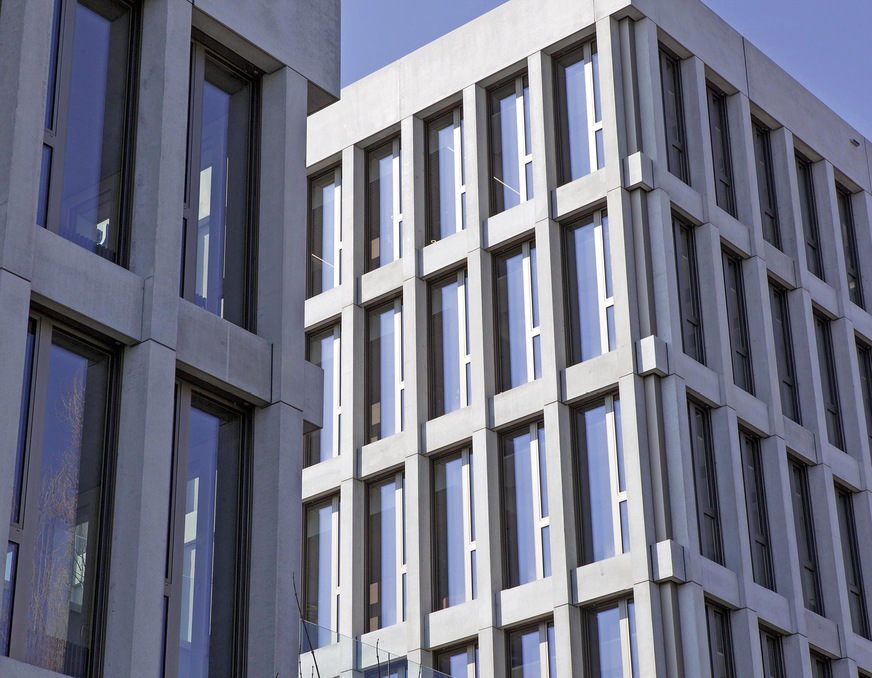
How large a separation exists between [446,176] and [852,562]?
11.7 meters

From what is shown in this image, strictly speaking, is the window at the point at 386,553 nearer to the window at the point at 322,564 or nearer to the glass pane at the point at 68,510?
the window at the point at 322,564

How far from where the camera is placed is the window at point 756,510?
31.0m

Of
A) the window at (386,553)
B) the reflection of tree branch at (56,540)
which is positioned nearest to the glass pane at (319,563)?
the window at (386,553)

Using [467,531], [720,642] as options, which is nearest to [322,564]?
[467,531]

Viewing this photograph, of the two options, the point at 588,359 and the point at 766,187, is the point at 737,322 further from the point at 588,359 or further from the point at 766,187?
the point at 766,187

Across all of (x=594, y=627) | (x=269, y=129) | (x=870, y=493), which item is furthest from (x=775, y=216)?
(x=269, y=129)

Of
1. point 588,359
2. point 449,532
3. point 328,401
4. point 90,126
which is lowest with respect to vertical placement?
point 90,126

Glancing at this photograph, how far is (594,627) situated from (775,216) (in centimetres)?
1101

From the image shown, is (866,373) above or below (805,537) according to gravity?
above

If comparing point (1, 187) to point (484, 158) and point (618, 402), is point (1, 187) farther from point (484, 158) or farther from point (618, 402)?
point (484, 158)

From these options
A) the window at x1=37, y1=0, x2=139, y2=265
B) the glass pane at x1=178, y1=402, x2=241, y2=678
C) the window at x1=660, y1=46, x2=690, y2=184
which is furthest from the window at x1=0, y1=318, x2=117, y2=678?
the window at x1=660, y1=46, x2=690, y2=184

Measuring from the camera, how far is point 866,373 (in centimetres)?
3706

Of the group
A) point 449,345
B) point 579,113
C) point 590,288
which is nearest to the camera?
point 590,288

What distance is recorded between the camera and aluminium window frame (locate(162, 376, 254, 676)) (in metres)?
16.1
